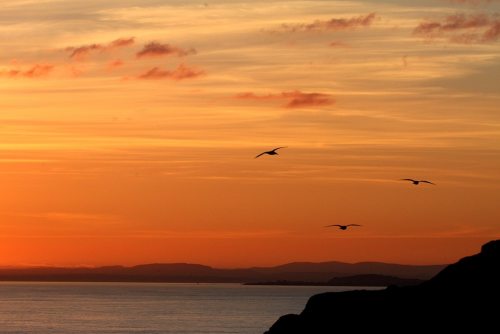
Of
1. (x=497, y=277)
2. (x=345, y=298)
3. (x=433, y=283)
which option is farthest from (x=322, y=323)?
(x=497, y=277)

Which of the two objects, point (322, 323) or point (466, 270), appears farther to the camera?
point (322, 323)

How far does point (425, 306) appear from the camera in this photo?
75938 mm

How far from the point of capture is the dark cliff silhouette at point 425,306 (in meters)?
72.1

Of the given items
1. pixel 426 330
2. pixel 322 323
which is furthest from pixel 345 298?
pixel 426 330

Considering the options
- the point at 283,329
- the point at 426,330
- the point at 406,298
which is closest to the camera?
the point at 426,330

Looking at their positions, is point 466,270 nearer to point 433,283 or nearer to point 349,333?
point 433,283

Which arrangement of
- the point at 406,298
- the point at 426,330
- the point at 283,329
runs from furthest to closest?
the point at 283,329 → the point at 406,298 → the point at 426,330

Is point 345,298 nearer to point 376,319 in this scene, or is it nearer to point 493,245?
point 376,319

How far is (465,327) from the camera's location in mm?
71375

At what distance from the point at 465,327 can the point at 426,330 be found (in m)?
2.81

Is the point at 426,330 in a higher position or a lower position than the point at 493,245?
lower

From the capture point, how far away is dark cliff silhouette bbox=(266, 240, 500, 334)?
72.1 m

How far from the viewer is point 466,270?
247 feet

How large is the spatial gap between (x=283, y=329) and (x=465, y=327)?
15721 mm
